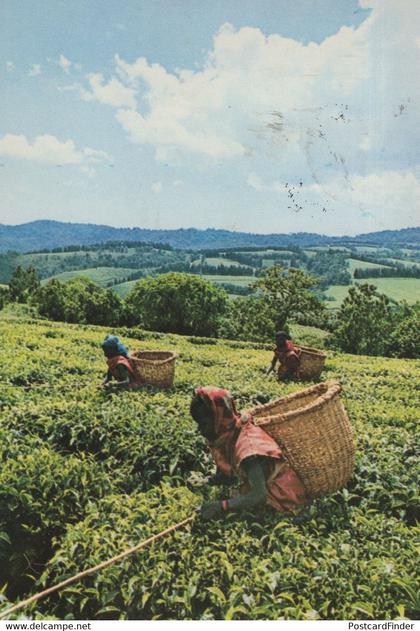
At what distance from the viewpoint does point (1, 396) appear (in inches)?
266

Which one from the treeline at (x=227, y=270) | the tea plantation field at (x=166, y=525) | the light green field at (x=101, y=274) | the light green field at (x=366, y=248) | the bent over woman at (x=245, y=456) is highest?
the light green field at (x=366, y=248)

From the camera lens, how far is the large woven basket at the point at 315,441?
4195mm

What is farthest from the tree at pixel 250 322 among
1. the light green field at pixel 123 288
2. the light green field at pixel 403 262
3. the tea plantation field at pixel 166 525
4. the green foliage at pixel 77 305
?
the light green field at pixel 123 288

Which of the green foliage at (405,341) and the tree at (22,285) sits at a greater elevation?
the tree at (22,285)

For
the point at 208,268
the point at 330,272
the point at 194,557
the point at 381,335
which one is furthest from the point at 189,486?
the point at 208,268

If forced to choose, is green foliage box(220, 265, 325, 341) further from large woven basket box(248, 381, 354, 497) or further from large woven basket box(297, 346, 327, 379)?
large woven basket box(248, 381, 354, 497)

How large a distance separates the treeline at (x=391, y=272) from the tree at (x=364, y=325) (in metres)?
52.1

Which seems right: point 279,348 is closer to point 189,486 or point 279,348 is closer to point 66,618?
point 189,486

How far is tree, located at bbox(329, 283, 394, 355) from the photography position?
4300 centimetres

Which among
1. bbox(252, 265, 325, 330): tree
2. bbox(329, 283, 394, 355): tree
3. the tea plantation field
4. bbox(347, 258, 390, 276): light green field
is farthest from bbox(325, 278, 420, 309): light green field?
the tea plantation field

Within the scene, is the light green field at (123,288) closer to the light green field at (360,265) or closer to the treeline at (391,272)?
the light green field at (360,265)

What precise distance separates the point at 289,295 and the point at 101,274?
10335 centimetres

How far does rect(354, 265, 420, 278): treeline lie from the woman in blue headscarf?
9121 cm
